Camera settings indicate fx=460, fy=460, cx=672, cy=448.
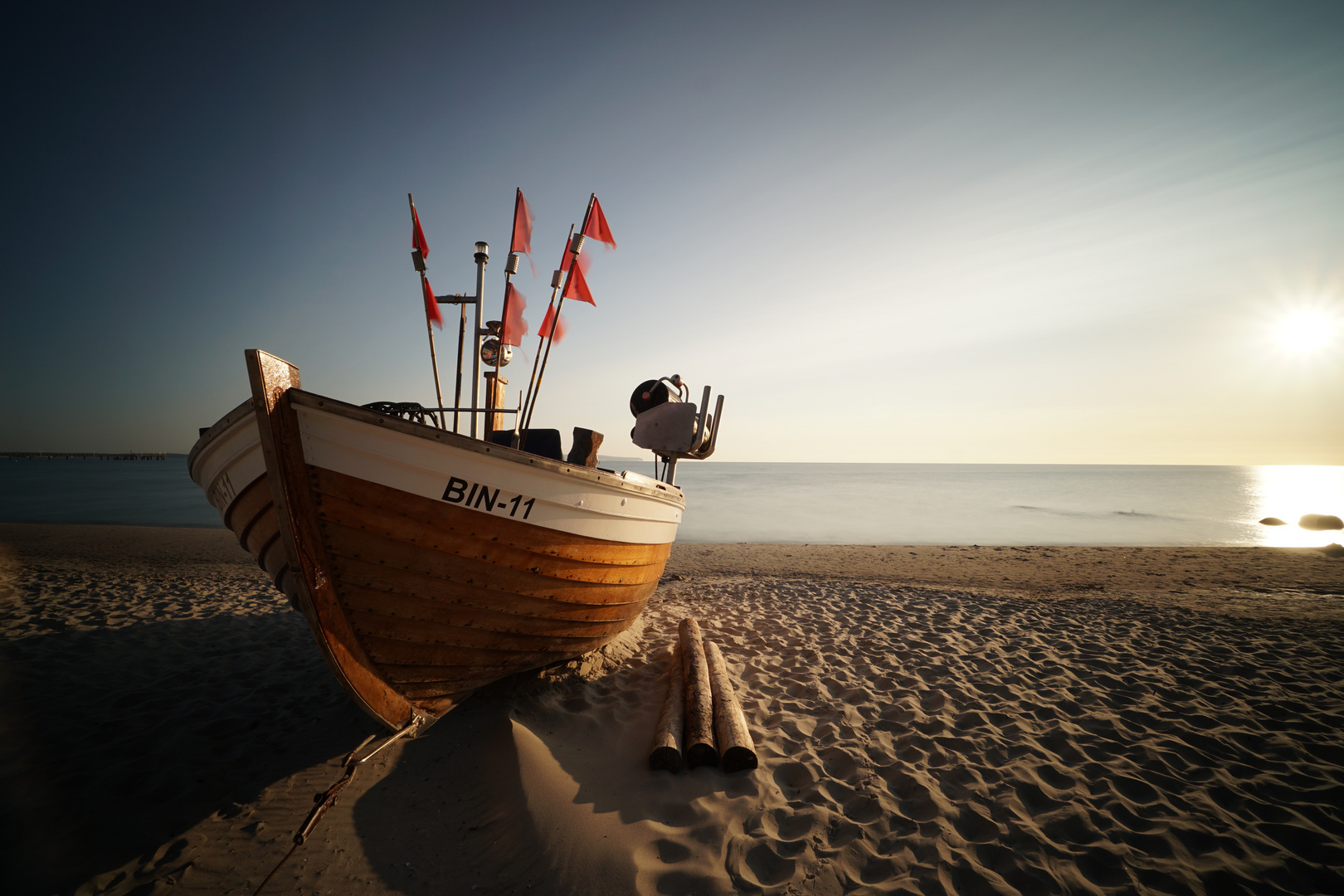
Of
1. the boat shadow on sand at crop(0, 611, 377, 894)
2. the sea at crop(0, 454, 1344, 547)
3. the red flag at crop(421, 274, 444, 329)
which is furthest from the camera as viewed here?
the sea at crop(0, 454, 1344, 547)

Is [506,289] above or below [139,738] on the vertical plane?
above

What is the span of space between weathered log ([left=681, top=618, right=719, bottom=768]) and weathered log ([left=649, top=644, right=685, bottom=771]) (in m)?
0.07

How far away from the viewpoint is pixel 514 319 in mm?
5762

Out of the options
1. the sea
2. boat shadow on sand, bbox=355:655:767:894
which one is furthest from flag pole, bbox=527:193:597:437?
the sea

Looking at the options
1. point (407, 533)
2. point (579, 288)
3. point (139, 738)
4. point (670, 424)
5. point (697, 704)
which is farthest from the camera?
point (670, 424)

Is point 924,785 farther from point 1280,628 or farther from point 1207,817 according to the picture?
point 1280,628

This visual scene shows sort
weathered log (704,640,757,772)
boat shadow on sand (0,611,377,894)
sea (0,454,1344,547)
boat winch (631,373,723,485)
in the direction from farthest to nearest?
sea (0,454,1344,547)
boat winch (631,373,723,485)
weathered log (704,640,757,772)
boat shadow on sand (0,611,377,894)

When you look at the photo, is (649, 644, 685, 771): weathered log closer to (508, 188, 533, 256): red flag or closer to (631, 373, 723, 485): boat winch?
(631, 373, 723, 485): boat winch

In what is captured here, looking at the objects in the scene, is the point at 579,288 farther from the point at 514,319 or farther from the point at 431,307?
the point at 431,307

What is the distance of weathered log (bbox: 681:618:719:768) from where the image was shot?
3.48 metres

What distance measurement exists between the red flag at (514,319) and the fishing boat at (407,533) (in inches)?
58.9

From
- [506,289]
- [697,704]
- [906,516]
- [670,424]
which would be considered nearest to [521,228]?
[506,289]

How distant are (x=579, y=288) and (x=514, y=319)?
95 cm

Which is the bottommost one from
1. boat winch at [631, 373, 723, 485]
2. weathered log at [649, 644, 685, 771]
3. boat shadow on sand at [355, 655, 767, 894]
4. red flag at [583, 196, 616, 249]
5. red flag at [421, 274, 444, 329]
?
boat shadow on sand at [355, 655, 767, 894]
